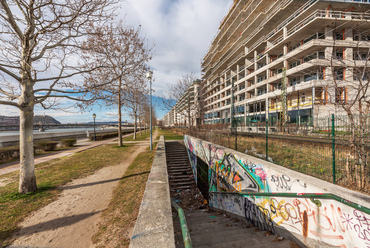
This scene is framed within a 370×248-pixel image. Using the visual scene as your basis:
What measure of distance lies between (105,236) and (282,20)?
40324mm

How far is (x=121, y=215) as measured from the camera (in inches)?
157

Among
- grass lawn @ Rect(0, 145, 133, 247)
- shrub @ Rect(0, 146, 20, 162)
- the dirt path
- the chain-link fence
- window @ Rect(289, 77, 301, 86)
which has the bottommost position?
the dirt path

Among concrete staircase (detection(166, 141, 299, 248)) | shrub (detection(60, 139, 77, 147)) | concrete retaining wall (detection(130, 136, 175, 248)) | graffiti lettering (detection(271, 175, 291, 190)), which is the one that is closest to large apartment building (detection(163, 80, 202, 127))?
concrete staircase (detection(166, 141, 299, 248))

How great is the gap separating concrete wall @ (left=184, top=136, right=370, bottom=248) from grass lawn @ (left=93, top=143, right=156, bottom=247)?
11.4 ft

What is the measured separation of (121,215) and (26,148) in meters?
3.96

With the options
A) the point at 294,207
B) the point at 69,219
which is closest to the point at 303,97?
the point at 294,207

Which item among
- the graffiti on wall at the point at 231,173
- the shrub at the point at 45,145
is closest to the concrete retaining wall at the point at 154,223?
the graffiti on wall at the point at 231,173

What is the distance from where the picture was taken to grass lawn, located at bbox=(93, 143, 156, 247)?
3124 millimetres

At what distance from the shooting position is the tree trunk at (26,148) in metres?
4.90

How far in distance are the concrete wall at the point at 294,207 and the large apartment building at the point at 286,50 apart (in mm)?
8884

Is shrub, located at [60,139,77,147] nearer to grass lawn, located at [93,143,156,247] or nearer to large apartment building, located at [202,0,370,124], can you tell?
grass lawn, located at [93,143,156,247]

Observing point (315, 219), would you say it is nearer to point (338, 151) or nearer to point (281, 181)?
point (281, 181)

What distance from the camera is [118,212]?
4.16 m

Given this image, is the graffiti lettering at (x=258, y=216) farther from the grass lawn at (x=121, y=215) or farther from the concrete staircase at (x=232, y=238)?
the grass lawn at (x=121, y=215)
